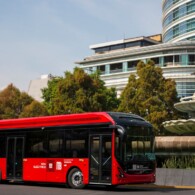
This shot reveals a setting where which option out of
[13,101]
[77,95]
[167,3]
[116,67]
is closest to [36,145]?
[77,95]

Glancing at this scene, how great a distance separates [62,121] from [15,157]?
332cm

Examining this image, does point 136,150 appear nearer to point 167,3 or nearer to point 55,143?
point 55,143

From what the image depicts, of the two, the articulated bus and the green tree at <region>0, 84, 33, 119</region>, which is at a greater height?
the green tree at <region>0, 84, 33, 119</region>

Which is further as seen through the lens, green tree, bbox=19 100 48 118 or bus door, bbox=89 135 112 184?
green tree, bbox=19 100 48 118

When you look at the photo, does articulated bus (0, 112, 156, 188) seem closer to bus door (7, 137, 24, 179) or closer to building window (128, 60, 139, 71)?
bus door (7, 137, 24, 179)

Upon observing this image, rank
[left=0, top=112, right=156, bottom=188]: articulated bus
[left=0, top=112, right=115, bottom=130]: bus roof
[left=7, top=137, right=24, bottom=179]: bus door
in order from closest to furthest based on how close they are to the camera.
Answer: [left=0, top=112, right=156, bottom=188]: articulated bus < [left=0, top=112, right=115, bottom=130]: bus roof < [left=7, top=137, right=24, bottom=179]: bus door

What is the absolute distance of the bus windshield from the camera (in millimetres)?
17281

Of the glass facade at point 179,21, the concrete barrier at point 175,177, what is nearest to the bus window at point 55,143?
the concrete barrier at point 175,177

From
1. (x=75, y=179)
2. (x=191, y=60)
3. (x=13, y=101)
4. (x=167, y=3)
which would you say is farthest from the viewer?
(x=167, y=3)

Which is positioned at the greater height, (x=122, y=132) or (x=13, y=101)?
(x=13, y=101)

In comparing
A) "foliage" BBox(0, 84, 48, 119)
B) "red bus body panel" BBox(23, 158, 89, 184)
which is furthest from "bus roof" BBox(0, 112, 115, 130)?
"foliage" BBox(0, 84, 48, 119)

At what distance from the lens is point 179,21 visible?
→ 96812mm

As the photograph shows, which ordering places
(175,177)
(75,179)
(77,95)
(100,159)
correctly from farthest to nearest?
(77,95)
(175,177)
(75,179)
(100,159)

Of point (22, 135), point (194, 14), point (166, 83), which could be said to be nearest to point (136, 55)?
point (194, 14)
